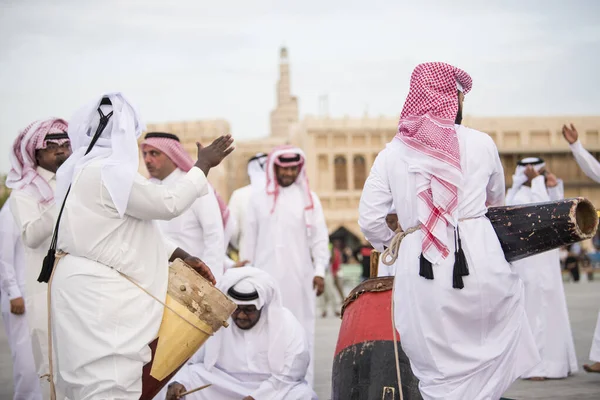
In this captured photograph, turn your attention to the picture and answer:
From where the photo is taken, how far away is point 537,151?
42.6 metres

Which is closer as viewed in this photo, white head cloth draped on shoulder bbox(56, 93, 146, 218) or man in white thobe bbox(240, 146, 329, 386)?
white head cloth draped on shoulder bbox(56, 93, 146, 218)

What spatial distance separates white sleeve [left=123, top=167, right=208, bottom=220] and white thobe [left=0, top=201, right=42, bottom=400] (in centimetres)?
228

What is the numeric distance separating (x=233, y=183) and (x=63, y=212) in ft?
162

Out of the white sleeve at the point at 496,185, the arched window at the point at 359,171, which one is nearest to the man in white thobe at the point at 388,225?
the white sleeve at the point at 496,185

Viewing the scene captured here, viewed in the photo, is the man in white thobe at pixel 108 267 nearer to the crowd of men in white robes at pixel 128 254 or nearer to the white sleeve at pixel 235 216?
the crowd of men in white robes at pixel 128 254

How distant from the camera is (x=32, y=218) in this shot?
6070mm

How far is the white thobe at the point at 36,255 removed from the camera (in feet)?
19.1

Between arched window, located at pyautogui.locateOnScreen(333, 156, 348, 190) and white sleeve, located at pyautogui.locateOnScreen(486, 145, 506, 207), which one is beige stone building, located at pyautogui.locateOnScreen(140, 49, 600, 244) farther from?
white sleeve, located at pyautogui.locateOnScreen(486, 145, 506, 207)

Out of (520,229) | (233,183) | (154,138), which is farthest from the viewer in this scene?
(233,183)

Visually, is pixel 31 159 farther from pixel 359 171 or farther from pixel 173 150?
pixel 359 171

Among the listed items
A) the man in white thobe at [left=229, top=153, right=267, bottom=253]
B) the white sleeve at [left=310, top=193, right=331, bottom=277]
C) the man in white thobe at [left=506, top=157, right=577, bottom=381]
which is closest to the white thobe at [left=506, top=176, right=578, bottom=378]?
the man in white thobe at [left=506, top=157, right=577, bottom=381]

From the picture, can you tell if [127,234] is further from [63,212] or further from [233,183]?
[233,183]

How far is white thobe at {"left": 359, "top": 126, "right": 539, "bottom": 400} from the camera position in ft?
14.3

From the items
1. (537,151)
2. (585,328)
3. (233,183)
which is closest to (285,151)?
→ (585,328)
